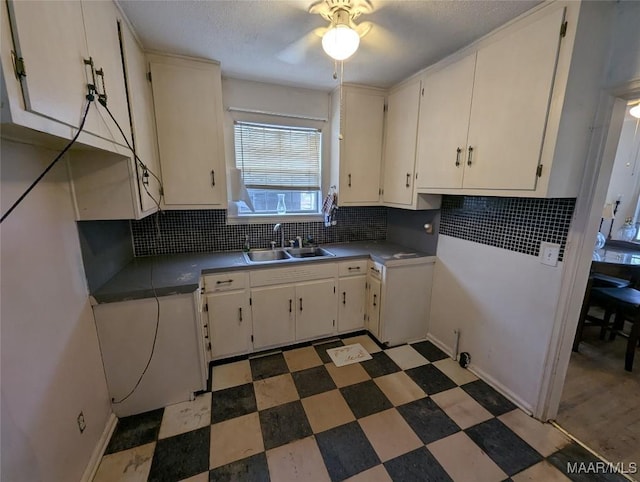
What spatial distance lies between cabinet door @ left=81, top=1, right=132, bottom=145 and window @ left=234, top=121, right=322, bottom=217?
3.77 feet

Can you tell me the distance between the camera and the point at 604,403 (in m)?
1.89

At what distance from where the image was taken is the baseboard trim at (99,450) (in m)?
1.36

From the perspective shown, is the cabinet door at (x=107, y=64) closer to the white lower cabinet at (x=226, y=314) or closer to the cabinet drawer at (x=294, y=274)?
the white lower cabinet at (x=226, y=314)

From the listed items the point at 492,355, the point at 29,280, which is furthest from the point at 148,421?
the point at 492,355

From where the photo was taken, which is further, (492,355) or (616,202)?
(616,202)

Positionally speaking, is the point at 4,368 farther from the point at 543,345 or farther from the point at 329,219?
the point at 543,345

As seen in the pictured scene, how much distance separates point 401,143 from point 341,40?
1284 millimetres

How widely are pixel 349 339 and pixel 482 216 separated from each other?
62.9 inches

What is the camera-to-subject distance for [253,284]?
2.24 metres

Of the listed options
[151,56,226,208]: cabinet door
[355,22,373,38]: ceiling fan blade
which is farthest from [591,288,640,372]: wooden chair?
[151,56,226,208]: cabinet door

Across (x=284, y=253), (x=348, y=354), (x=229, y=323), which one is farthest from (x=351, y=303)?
(x=229, y=323)

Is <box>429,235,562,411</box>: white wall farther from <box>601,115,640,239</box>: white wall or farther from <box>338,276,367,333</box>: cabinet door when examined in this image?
<box>601,115,640,239</box>: white wall

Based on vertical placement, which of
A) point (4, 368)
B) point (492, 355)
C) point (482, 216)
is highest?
point (482, 216)

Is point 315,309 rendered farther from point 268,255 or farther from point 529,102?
point 529,102
